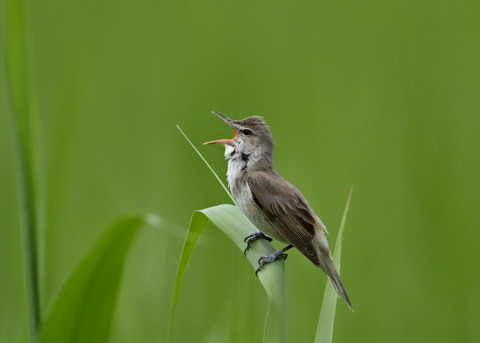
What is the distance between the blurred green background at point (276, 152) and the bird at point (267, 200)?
10.4 inches

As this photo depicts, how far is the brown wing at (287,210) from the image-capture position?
356 centimetres

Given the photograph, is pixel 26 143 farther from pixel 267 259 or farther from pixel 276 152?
pixel 276 152

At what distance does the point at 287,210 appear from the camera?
3.63m

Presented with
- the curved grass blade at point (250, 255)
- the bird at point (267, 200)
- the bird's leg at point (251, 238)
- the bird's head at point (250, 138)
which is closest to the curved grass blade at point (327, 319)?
the curved grass blade at point (250, 255)

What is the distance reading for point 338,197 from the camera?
A: 5398mm

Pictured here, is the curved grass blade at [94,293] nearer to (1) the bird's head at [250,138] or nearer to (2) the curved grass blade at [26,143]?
(2) the curved grass blade at [26,143]

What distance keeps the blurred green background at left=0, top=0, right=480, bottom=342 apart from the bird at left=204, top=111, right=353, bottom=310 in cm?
27

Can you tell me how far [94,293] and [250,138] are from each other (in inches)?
74.7

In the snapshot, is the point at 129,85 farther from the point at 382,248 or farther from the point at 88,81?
the point at 382,248

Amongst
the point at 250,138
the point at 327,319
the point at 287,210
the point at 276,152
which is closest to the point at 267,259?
the point at 327,319

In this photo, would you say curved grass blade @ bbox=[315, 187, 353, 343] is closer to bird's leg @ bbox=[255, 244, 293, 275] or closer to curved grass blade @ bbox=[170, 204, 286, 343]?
curved grass blade @ bbox=[170, 204, 286, 343]

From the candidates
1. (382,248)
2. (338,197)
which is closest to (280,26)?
(338,197)

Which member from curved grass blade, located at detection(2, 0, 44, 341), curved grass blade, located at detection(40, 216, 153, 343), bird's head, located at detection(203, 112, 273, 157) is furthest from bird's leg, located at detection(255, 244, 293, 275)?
bird's head, located at detection(203, 112, 273, 157)

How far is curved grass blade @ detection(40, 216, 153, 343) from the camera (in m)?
2.20
